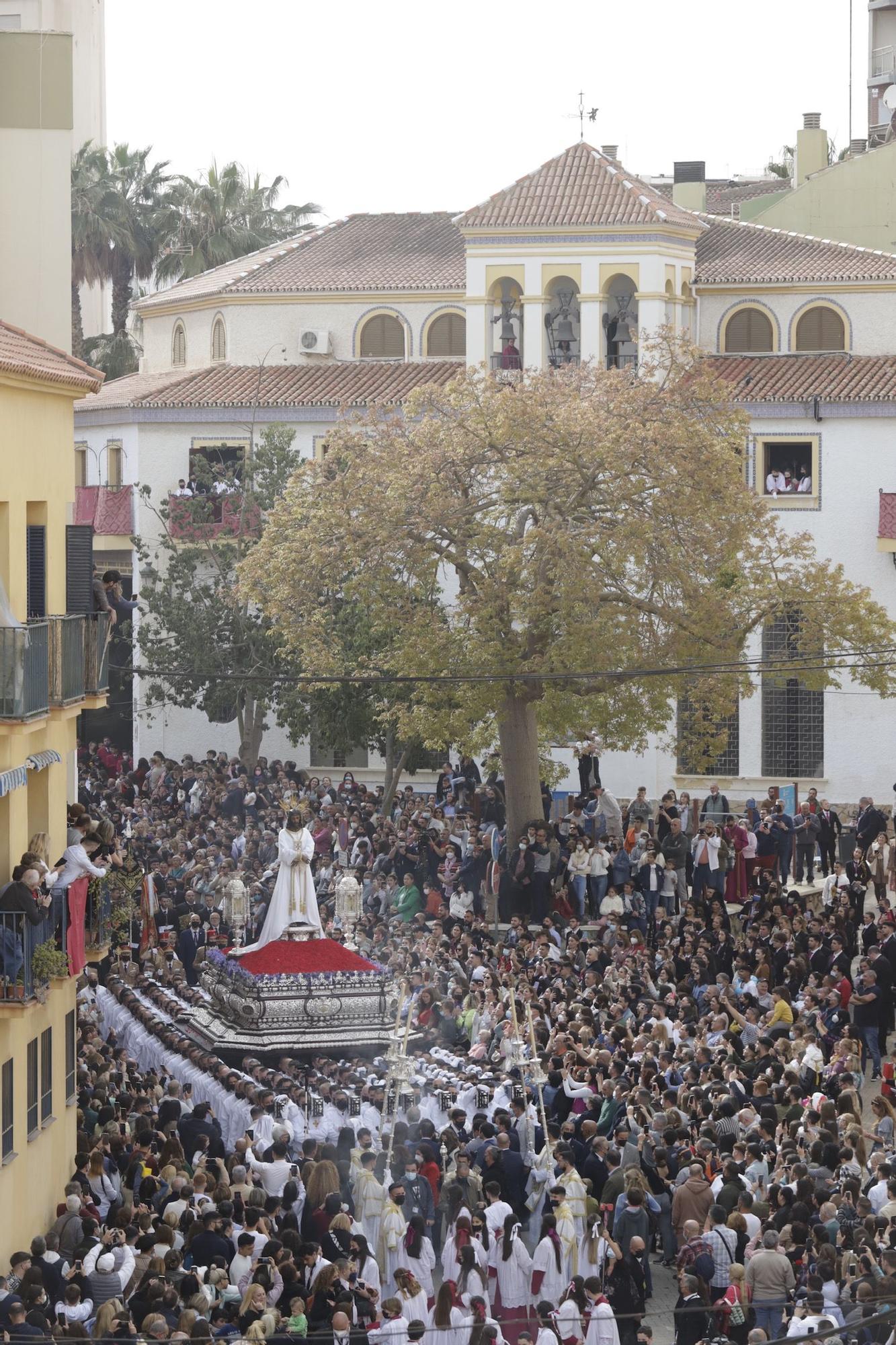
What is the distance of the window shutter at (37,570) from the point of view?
70.6ft

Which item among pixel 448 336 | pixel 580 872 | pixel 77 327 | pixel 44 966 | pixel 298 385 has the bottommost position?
pixel 580 872

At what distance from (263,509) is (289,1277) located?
92.6 feet

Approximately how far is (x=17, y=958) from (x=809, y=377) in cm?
2820

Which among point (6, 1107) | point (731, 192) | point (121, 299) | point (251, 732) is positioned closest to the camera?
point (6, 1107)

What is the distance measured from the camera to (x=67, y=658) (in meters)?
21.2

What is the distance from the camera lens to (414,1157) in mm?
20281

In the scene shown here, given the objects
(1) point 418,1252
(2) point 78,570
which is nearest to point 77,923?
(2) point 78,570

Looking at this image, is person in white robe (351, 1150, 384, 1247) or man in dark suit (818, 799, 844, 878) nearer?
person in white robe (351, 1150, 384, 1247)

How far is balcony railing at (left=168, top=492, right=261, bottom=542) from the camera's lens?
44.4 m

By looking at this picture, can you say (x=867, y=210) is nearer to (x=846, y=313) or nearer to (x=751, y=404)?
(x=846, y=313)

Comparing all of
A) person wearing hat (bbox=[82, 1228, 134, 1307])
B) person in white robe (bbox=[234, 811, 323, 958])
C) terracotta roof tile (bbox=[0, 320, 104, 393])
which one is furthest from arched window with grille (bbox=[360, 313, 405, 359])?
person wearing hat (bbox=[82, 1228, 134, 1307])

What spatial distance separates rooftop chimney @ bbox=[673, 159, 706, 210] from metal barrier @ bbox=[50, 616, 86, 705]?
3635cm

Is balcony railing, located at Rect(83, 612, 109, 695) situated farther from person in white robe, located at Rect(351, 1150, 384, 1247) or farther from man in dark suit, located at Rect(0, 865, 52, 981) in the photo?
person in white robe, located at Rect(351, 1150, 384, 1247)

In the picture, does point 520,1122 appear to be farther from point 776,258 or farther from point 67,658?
point 776,258
